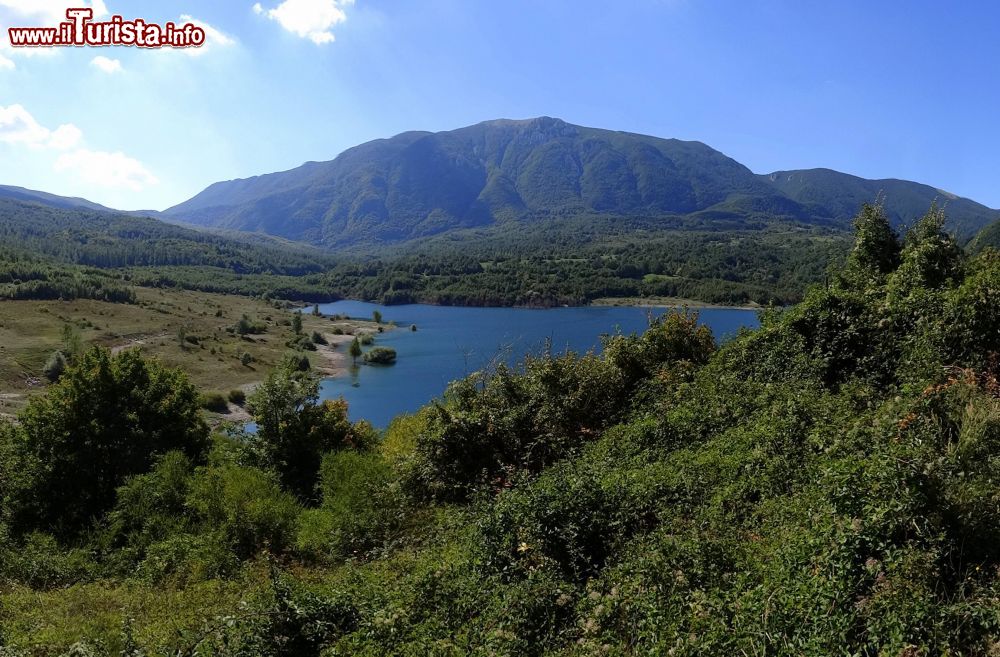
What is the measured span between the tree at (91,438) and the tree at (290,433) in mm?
3732

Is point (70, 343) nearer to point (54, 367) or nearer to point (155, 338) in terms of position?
point (54, 367)

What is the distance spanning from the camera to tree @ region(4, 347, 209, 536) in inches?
672

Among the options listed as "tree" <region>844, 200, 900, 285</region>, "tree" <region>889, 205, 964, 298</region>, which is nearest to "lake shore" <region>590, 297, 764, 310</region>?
"tree" <region>844, 200, 900, 285</region>

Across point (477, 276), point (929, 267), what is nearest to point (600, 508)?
point (929, 267)

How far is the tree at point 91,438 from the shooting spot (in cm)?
1708

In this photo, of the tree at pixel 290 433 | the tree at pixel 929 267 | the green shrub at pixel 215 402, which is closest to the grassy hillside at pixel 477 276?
the green shrub at pixel 215 402

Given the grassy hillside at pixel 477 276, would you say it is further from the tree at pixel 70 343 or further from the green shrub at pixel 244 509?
the green shrub at pixel 244 509

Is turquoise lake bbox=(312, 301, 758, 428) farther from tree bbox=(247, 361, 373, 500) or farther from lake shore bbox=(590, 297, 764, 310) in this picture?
tree bbox=(247, 361, 373, 500)

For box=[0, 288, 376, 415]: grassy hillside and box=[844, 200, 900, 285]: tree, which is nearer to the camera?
box=[844, 200, 900, 285]: tree

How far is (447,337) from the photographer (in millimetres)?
103062

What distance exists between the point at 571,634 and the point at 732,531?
92.7 inches

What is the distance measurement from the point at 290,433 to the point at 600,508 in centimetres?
1362

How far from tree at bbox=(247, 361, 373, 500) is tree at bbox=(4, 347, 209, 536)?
3.73 meters

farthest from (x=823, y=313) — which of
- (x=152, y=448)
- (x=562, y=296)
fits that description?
(x=562, y=296)
